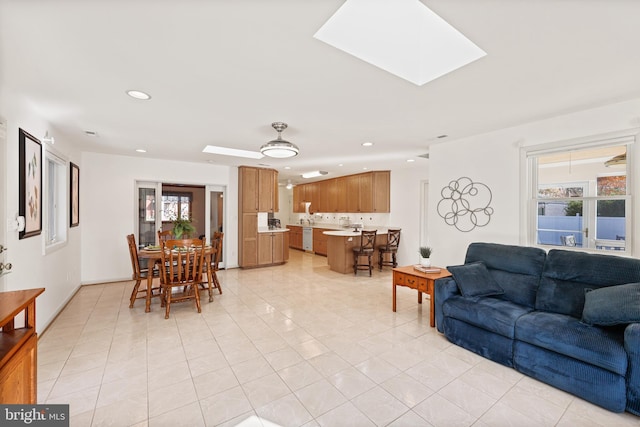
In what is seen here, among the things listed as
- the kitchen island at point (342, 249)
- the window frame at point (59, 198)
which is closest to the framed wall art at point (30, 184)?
the window frame at point (59, 198)

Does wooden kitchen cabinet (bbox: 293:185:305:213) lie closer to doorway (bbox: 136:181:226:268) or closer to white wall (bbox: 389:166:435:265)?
doorway (bbox: 136:181:226:268)

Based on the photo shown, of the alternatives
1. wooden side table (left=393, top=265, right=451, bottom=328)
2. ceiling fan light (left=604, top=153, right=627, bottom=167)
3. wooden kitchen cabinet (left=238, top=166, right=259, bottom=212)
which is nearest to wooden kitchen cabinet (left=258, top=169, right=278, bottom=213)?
wooden kitchen cabinet (left=238, top=166, right=259, bottom=212)

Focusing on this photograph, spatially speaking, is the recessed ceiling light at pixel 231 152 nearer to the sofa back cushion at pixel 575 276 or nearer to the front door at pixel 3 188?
the front door at pixel 3 188

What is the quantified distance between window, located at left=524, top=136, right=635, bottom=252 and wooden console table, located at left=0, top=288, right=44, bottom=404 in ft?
14.6

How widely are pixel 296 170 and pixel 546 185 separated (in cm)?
518

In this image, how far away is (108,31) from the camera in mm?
Result: 1622

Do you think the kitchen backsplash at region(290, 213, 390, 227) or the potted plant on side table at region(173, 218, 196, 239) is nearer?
the potted plant on side table at region(173, 218, 196, 239)

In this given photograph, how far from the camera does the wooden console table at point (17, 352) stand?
4.17ft

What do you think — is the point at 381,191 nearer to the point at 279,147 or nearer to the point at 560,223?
the point at 560,223

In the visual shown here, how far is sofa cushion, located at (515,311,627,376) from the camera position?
191 centimetres

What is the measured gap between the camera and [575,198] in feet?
9.85

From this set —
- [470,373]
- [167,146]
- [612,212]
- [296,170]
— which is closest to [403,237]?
[296,170]

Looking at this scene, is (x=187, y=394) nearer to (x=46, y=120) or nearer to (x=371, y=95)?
(x=371, y=95)

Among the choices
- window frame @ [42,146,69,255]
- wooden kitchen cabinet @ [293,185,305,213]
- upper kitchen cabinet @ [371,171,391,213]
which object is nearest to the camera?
window frame @ [42,146,69,255]
